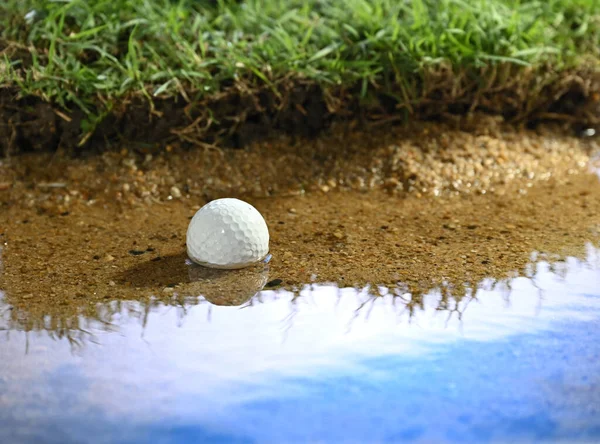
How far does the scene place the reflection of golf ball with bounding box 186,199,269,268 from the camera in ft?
7.94

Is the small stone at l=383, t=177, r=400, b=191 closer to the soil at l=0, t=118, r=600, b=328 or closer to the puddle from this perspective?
the soil at l=0, t=118, r=600, b=328

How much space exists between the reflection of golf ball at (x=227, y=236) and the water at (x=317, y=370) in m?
0.22

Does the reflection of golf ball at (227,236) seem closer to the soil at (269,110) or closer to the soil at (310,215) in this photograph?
the soil at (310,215)

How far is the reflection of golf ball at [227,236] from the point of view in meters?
2.42

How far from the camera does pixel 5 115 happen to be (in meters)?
3.16

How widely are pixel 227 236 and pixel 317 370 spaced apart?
74 centimetres

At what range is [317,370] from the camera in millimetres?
1812

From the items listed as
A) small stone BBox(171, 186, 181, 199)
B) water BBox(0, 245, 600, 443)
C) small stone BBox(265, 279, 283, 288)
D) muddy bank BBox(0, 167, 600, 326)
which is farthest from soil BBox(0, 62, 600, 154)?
water BBox(0, 245, 600, 443)

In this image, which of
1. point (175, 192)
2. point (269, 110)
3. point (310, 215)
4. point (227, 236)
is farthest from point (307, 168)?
point (227, 236)

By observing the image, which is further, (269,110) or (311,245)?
(269,110)

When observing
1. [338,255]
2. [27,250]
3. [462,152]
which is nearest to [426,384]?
[338,255]

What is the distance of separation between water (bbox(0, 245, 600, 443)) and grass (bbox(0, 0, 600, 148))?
51.7 inches

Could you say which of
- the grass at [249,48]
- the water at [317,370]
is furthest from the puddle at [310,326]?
the grass at [249,48]

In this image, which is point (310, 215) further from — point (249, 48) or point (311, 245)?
point (249, 48)
